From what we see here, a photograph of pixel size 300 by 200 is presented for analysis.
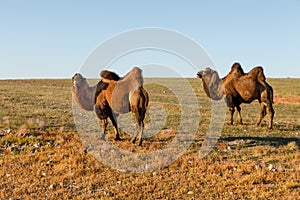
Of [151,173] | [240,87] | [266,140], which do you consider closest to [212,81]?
[240,87]

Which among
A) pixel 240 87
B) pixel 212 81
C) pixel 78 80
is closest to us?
pixel 78 80

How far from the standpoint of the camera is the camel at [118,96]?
10570 millimetres

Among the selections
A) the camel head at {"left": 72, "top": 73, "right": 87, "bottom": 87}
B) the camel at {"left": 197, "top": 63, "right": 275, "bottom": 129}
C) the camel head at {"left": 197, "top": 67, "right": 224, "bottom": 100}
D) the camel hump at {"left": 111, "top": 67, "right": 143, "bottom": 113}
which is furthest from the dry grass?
the camel head at {"left": 197, "top": 67, "right": 224, "bottom": 100}

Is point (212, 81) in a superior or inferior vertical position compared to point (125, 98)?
superior

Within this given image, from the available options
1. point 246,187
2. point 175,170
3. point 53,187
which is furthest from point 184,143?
point 53,187

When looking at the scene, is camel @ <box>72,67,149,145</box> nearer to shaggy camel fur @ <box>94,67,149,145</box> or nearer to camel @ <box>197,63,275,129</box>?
shaggy camel fur @ <box>94,67,149,145</box>

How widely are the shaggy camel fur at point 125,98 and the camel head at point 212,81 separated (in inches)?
251

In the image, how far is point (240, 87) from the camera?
15.7m

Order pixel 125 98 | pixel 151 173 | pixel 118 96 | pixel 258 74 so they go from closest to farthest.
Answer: pixel 151 173
pixel 125 98
pixel 118 96
pixel 258 74

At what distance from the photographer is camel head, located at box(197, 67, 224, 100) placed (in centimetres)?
1653

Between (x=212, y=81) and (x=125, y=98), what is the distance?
23.1 feet

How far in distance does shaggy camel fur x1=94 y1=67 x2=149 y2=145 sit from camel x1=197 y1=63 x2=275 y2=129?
6.55 metres

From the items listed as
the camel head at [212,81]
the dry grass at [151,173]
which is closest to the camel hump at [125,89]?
the dry grass at [151,173]

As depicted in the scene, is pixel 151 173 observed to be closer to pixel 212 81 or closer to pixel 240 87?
pixel 240 87
